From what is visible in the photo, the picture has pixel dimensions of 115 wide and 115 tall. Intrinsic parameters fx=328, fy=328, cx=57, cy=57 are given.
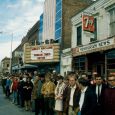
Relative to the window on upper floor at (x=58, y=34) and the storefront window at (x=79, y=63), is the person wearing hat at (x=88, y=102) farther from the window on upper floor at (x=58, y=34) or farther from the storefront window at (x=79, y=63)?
the window on upper floor at (x=58, y=34)

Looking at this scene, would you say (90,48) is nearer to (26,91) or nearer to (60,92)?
(26,91)

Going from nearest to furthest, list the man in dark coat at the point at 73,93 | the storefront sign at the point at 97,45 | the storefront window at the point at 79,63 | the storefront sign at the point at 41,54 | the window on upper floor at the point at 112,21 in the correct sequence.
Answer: the man in dark coat at the point at 73,93
the storefront sign at the point at 97,45
the window on upper floor at the point at 112,21
the storefront window at the point at 79,63
the storefront sign at the point at 41,54

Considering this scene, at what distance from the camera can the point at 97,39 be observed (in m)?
21.2

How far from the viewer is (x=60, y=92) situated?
1202 cm

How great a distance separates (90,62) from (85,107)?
15.0m

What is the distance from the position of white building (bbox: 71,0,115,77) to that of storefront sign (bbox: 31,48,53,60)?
481cm

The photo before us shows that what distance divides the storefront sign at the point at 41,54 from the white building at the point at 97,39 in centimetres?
481

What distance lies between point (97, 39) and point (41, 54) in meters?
9.63

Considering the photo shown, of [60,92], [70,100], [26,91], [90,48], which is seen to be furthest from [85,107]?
[90,48]

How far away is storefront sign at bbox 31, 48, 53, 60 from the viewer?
29281 mm

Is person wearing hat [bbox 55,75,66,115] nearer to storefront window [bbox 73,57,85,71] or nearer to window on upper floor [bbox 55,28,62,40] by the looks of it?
storefront window [bbox 73,57,85,71]

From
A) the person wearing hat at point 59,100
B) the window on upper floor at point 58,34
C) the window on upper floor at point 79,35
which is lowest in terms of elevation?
the person wearing hat at point 59,100

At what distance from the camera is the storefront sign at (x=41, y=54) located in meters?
29.3

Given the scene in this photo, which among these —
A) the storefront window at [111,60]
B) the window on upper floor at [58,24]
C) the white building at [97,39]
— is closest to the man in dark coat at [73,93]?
the white building at [97,39]
